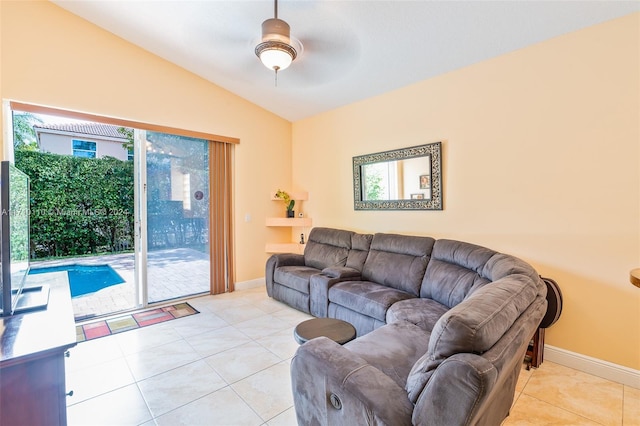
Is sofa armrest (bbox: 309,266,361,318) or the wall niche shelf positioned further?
the wall niche shelf

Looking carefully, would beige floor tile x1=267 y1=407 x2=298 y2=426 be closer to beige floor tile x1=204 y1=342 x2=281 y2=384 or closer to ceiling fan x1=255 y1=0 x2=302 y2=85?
beige floor tile x1=204 y1=342 x2=281 y2=384

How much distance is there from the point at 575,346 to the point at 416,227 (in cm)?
168

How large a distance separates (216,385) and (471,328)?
1.90m

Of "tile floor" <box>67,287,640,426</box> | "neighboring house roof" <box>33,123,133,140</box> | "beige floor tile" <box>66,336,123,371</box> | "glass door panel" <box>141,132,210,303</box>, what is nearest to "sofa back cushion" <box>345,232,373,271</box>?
"tile floor" <box>67,287,640,426</box>

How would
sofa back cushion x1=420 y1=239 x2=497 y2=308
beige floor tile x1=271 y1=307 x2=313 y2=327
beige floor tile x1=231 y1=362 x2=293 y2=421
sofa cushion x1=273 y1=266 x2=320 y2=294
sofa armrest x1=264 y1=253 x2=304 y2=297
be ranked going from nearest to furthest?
beige floor tile x1=231 y1=362 x2=293 y2=421 → sofa back cushion x1=420 y1=239 x2=497 y2=308 → beige floor tile x1=271 y1=307 x2=313 y2=327 → sofa cushion x1=273 y1=266 x2=320 y2=294 → sofa armrest x1=264 y1=253 x2=304 y2=297

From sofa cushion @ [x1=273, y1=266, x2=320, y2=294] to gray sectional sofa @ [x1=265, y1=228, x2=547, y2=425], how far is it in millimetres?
476

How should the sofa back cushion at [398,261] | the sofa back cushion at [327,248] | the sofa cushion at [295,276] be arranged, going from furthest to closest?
the sofa back cushion at [327,248], the sofa cushion at [295,276], the sofa back cushion at [398,261]

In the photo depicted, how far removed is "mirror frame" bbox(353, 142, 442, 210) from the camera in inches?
124

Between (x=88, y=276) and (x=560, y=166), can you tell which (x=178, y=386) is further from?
(x=88, y=276)

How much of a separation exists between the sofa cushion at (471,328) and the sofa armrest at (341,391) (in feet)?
0.31

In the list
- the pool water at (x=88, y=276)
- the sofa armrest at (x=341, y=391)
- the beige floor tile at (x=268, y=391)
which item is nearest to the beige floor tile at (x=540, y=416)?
the sofa armrest at (x=341, y=391)

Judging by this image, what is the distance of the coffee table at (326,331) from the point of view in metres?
2.01

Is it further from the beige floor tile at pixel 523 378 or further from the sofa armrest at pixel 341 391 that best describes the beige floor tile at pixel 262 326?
the beige floor tile at pixel 523 378

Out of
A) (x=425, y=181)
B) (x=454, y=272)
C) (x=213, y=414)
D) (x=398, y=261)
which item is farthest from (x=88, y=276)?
(x=454, y=272)
